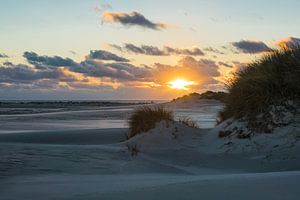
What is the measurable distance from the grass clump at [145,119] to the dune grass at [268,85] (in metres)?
1.68

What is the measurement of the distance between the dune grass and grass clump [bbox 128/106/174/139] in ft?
5.52

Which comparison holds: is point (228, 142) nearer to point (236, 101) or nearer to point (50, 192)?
point (236, 101)

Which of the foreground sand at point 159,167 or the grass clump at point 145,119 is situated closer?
the foreground sand at point 159,167

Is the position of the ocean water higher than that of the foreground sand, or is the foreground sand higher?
the ocean water

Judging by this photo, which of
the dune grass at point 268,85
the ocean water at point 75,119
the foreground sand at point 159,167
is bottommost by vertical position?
the foreground sand at point 159,167

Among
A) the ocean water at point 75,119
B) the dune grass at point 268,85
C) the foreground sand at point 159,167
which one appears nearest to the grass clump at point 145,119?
the foreground sand at point 159,167

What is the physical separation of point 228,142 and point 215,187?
499 centimetres

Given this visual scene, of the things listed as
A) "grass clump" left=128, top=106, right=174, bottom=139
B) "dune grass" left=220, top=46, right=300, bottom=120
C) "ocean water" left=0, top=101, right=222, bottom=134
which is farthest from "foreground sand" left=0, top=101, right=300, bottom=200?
"ocean water" left=0, top=101, right=222, bottom=134

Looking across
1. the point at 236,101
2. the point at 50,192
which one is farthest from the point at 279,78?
the point at 50,192

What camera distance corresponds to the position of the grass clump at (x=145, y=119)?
11.5 m

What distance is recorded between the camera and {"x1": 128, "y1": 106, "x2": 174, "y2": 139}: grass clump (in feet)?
37.8

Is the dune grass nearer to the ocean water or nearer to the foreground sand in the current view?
the foreground sand

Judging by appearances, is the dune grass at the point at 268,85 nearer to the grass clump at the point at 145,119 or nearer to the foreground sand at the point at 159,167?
the foreground sand at the point at 159,167

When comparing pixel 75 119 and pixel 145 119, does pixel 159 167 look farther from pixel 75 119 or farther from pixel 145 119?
pixel 75 119
